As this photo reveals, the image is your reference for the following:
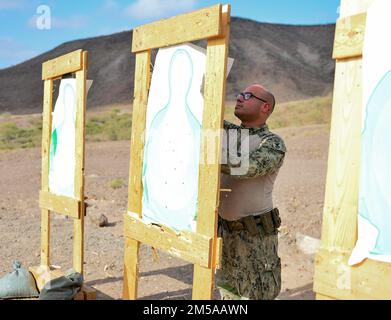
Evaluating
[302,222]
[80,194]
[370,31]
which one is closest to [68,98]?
[80,194]

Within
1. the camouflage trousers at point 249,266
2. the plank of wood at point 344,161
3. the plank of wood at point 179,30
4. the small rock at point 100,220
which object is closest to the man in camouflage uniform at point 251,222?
the camouflage trousers at point 249,266

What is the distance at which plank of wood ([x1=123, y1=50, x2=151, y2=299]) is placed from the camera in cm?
325

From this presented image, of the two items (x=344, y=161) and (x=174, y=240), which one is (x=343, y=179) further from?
(x=174, y=240)

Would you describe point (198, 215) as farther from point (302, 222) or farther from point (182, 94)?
point (302, 222)

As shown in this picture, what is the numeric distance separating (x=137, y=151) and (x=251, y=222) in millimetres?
895

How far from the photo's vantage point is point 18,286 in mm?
3967

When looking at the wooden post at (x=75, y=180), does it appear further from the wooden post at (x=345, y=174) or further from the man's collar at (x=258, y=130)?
the wooden post at (x=345, y=174)

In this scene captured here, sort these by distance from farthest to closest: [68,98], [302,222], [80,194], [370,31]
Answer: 1. [302,222]
2. [68,98]
3. [80,194]
4. [370,31]

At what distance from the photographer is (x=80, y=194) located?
3.98m

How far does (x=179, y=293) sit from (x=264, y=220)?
81.3 inches

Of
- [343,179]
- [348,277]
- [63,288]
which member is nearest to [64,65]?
[63,288]

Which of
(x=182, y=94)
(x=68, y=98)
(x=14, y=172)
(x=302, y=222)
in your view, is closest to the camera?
(x=182, y=94)

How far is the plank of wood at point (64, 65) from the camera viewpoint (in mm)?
3959
